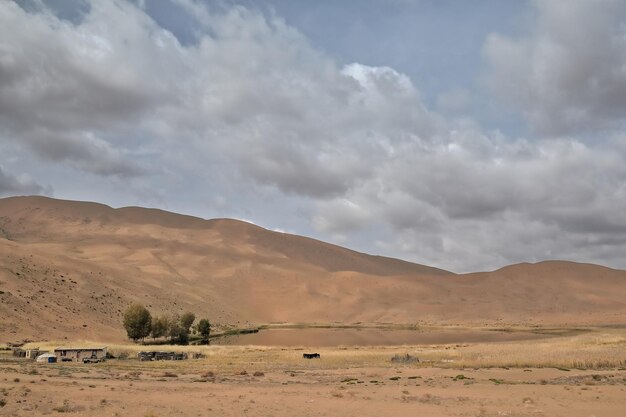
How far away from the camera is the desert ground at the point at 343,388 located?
1938cm

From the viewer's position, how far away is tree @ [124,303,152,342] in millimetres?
65894

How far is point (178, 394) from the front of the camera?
910 inches

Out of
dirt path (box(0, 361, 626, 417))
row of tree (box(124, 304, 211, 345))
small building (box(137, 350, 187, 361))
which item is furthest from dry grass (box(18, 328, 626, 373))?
row of tree (box(124, 304, 211, 345))

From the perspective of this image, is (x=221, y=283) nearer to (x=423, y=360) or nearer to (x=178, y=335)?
(x=178, y=335)

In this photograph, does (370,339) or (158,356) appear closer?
(158,356)

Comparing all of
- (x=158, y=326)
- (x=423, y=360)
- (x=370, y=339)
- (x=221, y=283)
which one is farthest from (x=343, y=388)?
(x=221, y=283)

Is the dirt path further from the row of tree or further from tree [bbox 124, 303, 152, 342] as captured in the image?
the row of tree

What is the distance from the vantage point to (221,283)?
144 m

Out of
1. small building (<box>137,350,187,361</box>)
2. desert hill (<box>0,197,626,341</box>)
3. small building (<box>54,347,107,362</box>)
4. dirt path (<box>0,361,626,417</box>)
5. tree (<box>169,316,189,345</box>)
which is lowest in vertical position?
dirt path (<box>0,361,626,417</box>)

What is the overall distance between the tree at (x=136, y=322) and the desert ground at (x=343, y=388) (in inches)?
1030

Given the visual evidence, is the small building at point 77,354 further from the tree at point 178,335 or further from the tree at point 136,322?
the tree at point 178,335

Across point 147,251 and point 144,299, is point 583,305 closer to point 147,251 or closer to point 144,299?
point 144,299

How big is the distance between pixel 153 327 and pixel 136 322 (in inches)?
158

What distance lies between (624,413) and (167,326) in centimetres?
6087
